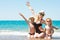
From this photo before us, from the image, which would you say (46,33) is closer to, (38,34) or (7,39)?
(38,34)

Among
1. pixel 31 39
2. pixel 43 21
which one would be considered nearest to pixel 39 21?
pixel 43 21

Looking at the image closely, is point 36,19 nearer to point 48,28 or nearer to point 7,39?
point 48,28

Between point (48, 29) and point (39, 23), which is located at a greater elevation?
point (39, 23)

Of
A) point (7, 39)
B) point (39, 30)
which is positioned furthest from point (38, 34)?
point (7, 39)

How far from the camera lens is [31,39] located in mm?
9742

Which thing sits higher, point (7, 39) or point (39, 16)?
point (39, 16)

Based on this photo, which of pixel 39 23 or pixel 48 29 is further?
pixel 39 23

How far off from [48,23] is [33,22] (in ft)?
1.77

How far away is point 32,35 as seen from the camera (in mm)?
10297

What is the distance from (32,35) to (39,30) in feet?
1.00

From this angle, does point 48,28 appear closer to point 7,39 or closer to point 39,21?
point 39,21

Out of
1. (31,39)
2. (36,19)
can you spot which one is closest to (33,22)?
(36,19)

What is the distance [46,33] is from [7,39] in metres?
1.33

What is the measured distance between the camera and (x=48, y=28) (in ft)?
33.2
